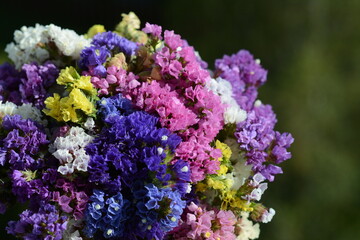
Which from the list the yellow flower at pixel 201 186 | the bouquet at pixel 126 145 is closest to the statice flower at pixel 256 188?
the bouquet at pixel 126 145

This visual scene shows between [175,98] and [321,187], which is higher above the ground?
[321,187]

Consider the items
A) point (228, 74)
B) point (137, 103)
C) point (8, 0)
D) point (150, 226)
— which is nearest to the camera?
point (150, 226)

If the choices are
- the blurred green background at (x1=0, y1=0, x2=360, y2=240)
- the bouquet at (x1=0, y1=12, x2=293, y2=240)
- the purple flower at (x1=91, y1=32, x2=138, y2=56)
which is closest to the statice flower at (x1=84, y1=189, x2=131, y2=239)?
the bouquet at (x1=0, y1=12, x2=293, y2=240)

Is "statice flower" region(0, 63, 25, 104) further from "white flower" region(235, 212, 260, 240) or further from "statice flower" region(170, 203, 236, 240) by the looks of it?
"white flower" region(235, 212, 260, 240)

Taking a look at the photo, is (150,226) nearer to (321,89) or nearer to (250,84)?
(250,84)

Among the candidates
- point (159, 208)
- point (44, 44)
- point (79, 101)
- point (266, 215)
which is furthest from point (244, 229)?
point (44, 44)

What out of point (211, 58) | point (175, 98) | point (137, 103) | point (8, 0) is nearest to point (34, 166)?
point (137, 103)

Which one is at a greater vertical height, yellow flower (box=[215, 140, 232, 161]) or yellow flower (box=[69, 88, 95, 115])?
yellow flower (box=[215, 140, 232, 161])
